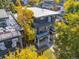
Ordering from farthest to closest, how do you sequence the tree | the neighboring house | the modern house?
the tree < the modern house < the neighboring house

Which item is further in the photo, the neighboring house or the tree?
the tree

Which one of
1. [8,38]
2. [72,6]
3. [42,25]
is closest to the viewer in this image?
[8,38]

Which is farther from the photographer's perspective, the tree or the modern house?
the tree

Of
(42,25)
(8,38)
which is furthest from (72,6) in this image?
(8,38)

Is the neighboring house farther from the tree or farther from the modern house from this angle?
the tree

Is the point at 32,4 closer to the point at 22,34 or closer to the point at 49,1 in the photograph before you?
the point at 49,1

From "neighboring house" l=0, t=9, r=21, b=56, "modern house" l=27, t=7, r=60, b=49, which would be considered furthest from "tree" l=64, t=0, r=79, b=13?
"neighboring house" l=0, t=9, r=21, b=56

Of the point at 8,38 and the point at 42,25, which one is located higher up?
the point at 8,38

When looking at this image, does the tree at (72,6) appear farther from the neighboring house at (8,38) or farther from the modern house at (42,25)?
the neighboring house at (8,38)

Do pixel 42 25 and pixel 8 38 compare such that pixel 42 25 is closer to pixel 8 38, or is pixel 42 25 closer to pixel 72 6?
pixel 8 38

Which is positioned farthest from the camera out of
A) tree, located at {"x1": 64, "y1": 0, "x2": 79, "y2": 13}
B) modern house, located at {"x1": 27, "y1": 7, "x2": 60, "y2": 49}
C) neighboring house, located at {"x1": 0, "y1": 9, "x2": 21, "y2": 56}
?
tree, located at {"x1": 64, "y1": 0, "x2": 79, "y2": 13}

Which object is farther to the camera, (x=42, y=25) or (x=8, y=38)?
(x=42, y=25)
